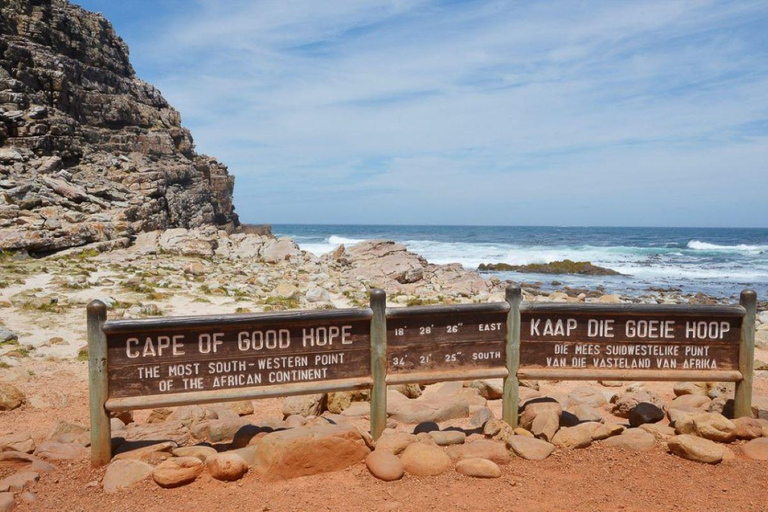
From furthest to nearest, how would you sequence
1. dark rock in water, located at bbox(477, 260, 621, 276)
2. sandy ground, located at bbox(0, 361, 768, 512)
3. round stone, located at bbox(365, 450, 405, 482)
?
dark rock in water, located at bbox(477, 260, 621, 276)
round stone, located at bbox(365, 450, 405, 482)
sandy ground, located at bbox(0, 361, 768, 512)

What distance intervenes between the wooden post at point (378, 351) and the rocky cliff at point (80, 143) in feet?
63.1

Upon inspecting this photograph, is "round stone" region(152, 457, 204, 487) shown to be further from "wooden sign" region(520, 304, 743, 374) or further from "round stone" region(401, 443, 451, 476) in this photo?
"wooden sign" region(520, 304, 743, 374)

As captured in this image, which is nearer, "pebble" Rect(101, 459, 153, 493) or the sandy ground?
the sandy ground

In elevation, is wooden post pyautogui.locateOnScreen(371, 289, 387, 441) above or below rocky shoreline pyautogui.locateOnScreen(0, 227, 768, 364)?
above

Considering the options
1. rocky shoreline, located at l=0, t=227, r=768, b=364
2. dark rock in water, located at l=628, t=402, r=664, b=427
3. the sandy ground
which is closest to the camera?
the sandy ground

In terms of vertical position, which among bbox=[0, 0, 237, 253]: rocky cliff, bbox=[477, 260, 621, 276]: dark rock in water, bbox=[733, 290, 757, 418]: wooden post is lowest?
bbox=[477, 260, 621, 276]: dark rock in water

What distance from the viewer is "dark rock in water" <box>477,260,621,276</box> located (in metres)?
40.1

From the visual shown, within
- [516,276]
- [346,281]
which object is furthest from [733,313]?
[516,276]

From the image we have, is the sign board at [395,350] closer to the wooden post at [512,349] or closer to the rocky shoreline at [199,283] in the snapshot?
the wooden post at [512,349]

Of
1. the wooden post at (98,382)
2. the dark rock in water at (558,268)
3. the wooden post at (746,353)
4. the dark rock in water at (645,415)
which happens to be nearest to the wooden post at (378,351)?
the wooden post at (98,382)

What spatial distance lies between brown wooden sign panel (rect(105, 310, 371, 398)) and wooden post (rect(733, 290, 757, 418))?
3.47 m

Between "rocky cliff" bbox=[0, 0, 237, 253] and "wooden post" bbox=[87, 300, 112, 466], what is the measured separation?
719 inches

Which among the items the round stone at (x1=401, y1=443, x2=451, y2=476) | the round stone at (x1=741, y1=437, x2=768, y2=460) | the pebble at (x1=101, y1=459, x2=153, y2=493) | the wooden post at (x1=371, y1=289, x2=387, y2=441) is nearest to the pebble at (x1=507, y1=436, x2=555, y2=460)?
the round stone at (x1=401, y1=443, x2=451, y2=476)

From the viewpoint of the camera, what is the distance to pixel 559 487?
409 centimetres
